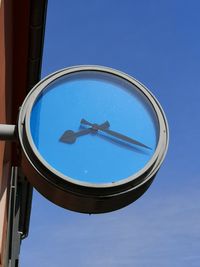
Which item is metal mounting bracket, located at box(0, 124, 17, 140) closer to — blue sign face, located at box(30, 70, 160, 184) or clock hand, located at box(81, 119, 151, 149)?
blue sign face, located at box(30, 70, 160, 184)

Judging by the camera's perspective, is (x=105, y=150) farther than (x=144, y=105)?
No

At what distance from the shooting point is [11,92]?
17.2 feet

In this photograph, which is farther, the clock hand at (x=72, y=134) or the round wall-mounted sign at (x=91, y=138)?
the clock hand at (x=72, y=134)

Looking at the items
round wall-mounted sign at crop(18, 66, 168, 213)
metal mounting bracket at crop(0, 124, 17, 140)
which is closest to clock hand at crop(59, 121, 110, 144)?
round wall-mounted sign at crop(18, 66, 168, 213)

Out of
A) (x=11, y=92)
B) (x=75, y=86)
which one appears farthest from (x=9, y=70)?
(x=75, y=86)

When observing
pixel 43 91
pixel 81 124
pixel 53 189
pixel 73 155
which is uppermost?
pixel 43 91

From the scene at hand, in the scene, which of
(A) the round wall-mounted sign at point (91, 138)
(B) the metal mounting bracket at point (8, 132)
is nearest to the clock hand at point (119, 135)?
(A) the round wall-mounted sign at point (91, 138)

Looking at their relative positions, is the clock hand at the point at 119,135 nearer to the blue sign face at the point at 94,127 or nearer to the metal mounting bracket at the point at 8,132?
the blue sign face at the point at 94,127

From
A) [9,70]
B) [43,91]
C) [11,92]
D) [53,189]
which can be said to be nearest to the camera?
[53,189]

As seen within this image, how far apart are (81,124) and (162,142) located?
0.34 metres

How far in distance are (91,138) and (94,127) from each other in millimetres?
50

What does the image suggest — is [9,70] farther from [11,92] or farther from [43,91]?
[43,91]

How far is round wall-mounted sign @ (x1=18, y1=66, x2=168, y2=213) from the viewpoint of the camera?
177 cm

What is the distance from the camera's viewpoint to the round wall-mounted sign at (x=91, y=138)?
1769 millimetres
